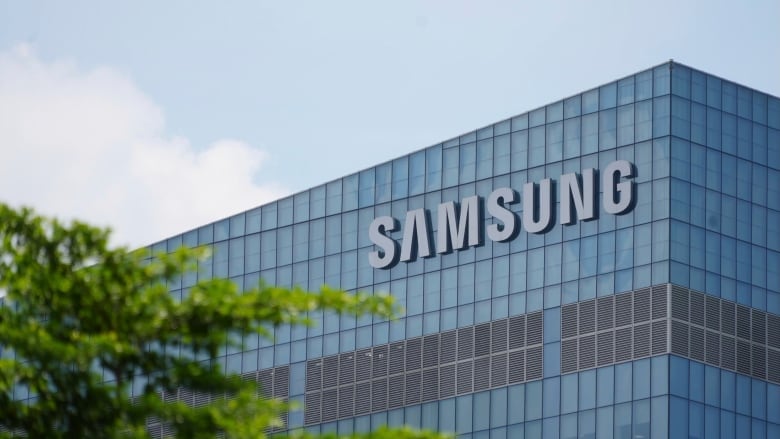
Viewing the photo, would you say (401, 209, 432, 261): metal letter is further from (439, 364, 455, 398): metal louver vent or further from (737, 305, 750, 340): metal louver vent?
(737, 305, 750, 340): metal louver vent

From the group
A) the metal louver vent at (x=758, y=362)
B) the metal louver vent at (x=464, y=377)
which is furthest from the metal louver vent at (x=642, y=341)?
the metal louver vent at (x=464, y=377)

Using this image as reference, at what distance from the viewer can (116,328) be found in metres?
48.2

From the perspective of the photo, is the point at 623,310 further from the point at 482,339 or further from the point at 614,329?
the point at 482,339

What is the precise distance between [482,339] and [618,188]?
10372mm

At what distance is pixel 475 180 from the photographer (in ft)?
362

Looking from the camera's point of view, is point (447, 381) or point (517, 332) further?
point (447, 381)

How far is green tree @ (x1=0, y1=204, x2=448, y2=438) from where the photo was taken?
46719mm

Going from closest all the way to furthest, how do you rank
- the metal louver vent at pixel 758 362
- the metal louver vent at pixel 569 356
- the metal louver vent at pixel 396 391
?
the metal louver vent at pixel 758 362
the metal louver vent at pixel 569 356
the metal louver vent at pixel 396 391

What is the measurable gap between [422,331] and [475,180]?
26.4ft

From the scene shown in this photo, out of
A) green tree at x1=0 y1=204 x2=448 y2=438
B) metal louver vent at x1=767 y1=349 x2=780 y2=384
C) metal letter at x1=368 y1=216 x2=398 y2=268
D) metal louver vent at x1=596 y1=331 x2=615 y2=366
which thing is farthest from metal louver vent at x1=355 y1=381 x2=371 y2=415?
green tree at x1=0 y1=204 x2=448 y2=438

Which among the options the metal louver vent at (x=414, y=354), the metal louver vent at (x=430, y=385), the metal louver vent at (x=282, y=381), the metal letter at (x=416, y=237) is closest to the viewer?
the metal louver vent at (x=430, y=385)

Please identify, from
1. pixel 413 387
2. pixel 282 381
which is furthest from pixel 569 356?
pixel 282 381

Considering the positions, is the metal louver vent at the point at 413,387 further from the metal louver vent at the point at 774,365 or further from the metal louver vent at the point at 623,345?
the metal louver vent at the point at 774,365

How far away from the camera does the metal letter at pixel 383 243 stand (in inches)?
4483
